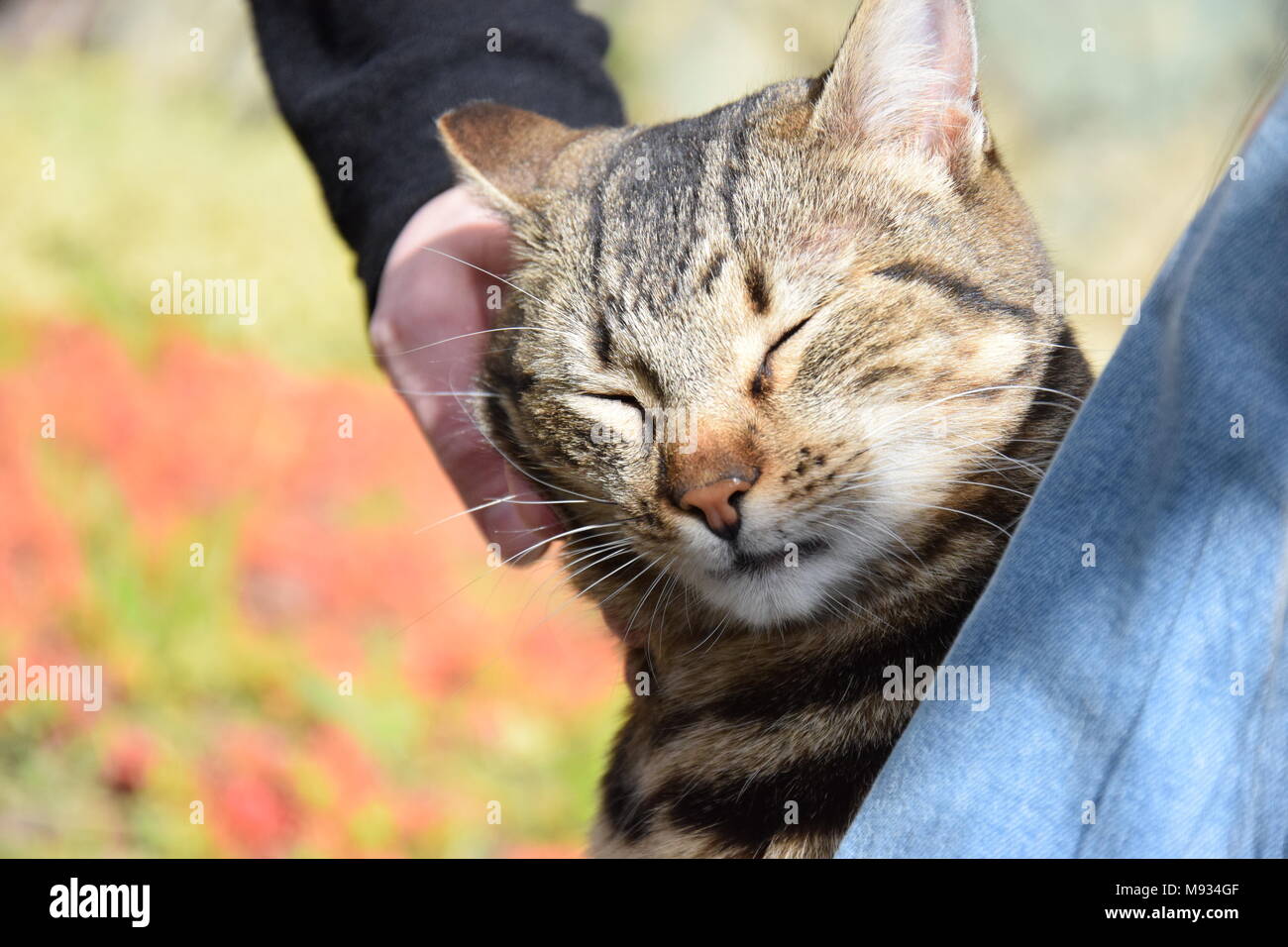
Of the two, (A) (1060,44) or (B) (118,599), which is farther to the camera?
(A) (1060,44)

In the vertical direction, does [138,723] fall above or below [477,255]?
below

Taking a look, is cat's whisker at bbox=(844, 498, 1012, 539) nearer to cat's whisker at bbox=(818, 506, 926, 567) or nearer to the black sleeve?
cat's whisker at bbox=(818, 506, 926, 567)

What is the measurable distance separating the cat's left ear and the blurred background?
25cm

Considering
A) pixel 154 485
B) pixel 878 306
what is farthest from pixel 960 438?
pixel 154 485

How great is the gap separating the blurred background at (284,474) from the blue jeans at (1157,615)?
745 millimetres

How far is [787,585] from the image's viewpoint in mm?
1301

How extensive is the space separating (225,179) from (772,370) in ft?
17.1

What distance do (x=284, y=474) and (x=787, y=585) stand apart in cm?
306

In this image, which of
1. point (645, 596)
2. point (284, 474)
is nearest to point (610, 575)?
point (645, 596)

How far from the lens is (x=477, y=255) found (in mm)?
1877

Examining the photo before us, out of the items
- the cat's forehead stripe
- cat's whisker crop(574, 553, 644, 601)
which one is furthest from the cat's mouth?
the cat's forehead stripe

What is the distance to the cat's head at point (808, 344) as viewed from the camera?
126 centimetres
